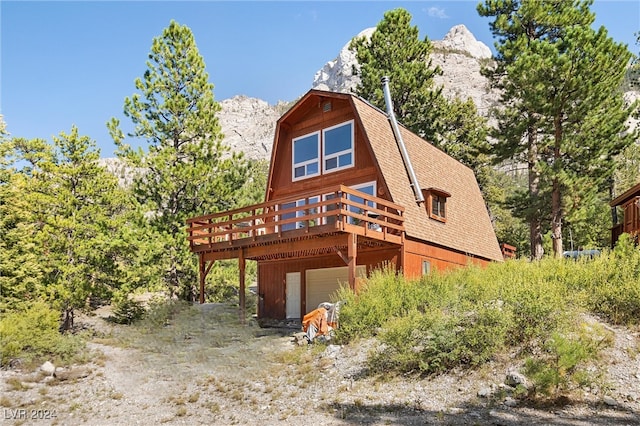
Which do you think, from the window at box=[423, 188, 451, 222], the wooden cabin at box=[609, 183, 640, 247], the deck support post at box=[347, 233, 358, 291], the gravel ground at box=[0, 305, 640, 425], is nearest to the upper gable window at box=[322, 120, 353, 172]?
the window at box=[423, 188, 451, 222]

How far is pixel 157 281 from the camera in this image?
18.0 m

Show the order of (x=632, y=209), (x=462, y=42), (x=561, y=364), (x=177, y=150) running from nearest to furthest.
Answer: (x=561, y=364)
(x=632, y=209)
(x=177, y=150)
(x=462, y=42)

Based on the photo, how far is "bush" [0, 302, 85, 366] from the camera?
11054 millimetres

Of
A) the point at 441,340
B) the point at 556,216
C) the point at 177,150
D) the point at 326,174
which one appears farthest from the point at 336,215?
the point at 556,216

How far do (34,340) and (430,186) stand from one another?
40.9ft

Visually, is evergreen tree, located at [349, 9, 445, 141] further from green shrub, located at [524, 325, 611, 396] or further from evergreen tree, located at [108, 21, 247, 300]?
green shrub, located at [524, 325, 611, 396]

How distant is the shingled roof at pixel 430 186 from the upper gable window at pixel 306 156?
2.26 meters

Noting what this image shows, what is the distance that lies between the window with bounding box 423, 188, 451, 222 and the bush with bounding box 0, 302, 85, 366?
430 inches

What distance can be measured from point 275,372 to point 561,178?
52.5 feet

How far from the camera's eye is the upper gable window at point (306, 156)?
1680cm

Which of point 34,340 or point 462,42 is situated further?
point 462,42

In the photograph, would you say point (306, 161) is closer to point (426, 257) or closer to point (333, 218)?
point (333, 218)

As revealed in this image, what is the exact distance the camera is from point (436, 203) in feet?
53.5

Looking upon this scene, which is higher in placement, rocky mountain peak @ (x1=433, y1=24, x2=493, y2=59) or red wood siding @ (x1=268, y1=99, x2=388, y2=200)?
rocky mountain peak @ (x1=433, y1=24, x2=493, y2=59)
